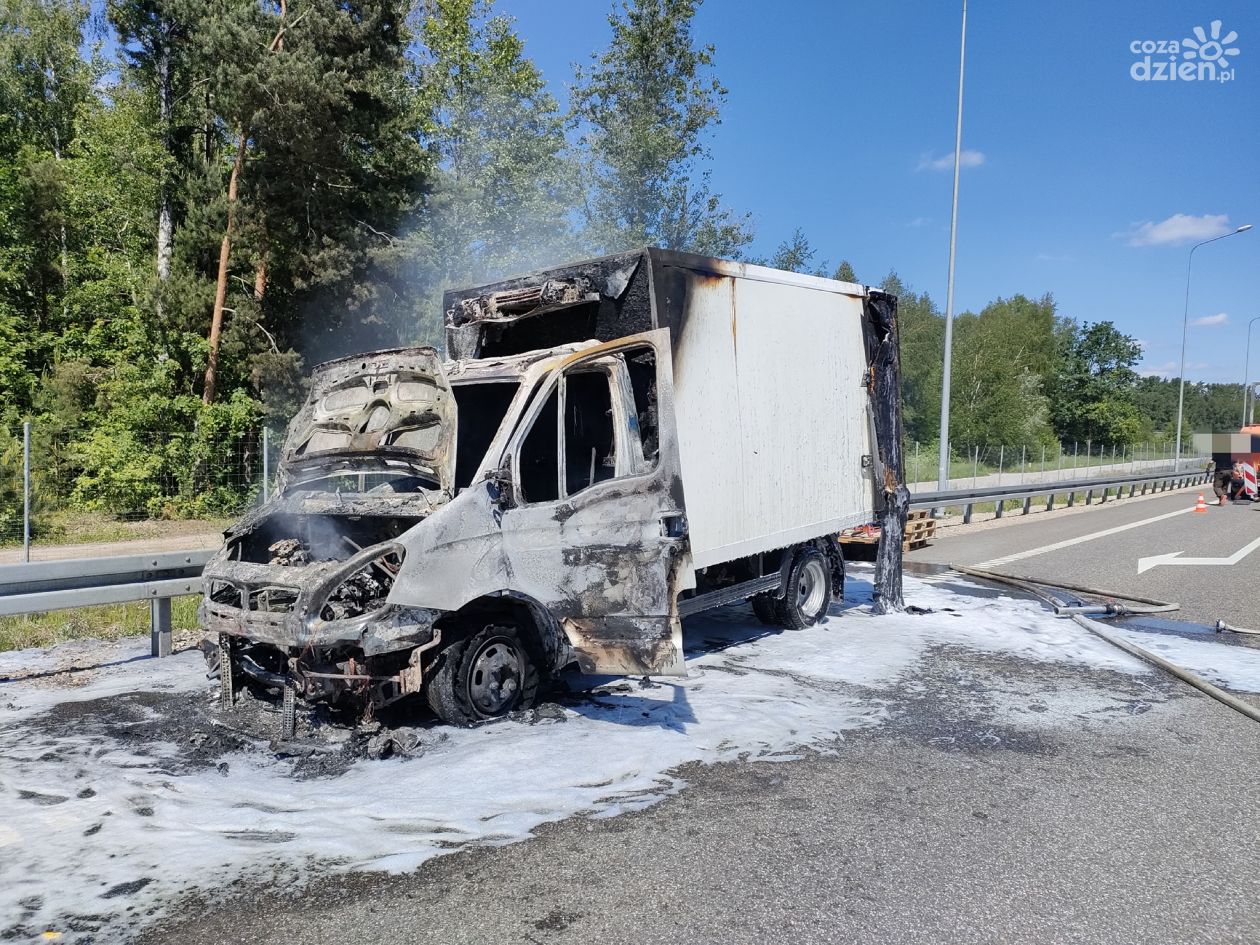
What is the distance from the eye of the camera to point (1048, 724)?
527 cm

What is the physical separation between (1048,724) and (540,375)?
3.81m

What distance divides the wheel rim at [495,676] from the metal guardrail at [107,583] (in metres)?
2.82

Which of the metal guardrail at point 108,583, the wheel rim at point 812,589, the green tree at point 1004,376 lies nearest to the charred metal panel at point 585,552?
the metal guardrail at point 108,583

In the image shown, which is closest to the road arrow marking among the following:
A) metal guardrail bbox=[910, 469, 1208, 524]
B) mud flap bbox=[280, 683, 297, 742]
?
metal guardrail bbox=[910, 469, 1208, 524]

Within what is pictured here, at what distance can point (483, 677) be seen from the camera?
16.3 feet

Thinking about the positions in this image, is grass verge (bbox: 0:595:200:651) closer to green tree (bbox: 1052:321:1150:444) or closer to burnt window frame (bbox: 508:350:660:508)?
burnt window frame (bbox: 508:350:660:508)

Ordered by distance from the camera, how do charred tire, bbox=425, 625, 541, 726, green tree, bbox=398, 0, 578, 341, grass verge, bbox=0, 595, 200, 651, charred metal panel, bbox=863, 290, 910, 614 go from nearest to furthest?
charred tire, bbox=425, 625, 541, 726
grass verge, bbox=0, 595, 200, 651
charred metal panel, bbox=863, 290, 910, 614
green tree, bbox=398, 0, 578, 341

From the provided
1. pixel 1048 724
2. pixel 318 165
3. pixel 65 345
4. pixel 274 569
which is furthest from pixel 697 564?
pixel 65 345

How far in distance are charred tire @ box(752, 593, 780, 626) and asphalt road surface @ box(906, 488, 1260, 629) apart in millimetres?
4446

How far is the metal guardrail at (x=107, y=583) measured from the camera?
5.81 metres

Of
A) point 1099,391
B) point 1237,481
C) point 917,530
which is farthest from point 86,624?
point 1099,391

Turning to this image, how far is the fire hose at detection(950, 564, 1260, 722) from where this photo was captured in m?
5.76

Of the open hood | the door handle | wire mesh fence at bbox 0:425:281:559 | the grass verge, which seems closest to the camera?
the open hood

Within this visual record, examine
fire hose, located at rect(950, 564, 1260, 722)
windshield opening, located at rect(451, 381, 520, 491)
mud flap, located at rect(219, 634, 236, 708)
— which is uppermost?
windshield opening, located at rect(451, 381, 520, 491)
